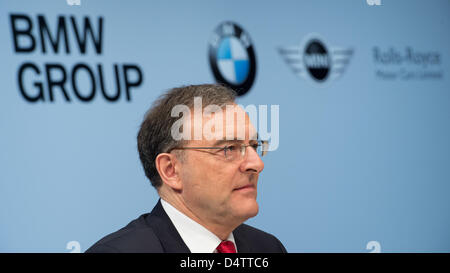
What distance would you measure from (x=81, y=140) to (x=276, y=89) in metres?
1.27

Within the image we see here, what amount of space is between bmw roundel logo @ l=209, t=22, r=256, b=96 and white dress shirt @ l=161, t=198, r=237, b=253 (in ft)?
5.09

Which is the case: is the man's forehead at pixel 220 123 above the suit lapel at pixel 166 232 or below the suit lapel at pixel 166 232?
above

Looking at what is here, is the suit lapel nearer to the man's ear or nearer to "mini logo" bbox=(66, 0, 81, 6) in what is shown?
the man's ear

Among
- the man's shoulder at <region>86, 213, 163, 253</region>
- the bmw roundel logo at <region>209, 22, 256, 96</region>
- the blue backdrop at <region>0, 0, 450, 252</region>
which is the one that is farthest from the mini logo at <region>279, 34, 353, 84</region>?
the man's shoulder at <region>86, 213, 163, 253</region>

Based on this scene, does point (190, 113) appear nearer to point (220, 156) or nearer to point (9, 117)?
point (220, 156)

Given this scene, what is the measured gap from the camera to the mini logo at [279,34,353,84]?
324 centimetres

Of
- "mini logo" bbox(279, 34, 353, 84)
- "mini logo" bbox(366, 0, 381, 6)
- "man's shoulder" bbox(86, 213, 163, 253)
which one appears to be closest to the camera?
"man's shoulder" bbox(86, 213, 163, 253)

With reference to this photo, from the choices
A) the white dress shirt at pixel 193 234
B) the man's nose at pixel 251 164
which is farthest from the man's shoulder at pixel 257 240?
the man's nose at pixel 251 164

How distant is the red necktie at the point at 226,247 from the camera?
154 centimetres

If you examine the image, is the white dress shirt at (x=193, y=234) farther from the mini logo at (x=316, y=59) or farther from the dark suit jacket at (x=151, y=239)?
the mini logo at (x=316, y=59)

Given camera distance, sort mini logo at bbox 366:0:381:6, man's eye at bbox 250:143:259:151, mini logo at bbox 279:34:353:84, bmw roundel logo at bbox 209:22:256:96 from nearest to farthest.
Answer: man's eye at bbox 250:143:259:151 → bmw roundel logo at bbox 209:22:256:96 → mini logo at bbox 279:34:353:84 → mini logo at bbox 366:0:381:6

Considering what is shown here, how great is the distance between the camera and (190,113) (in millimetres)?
1545

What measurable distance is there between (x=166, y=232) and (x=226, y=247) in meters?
0.20
